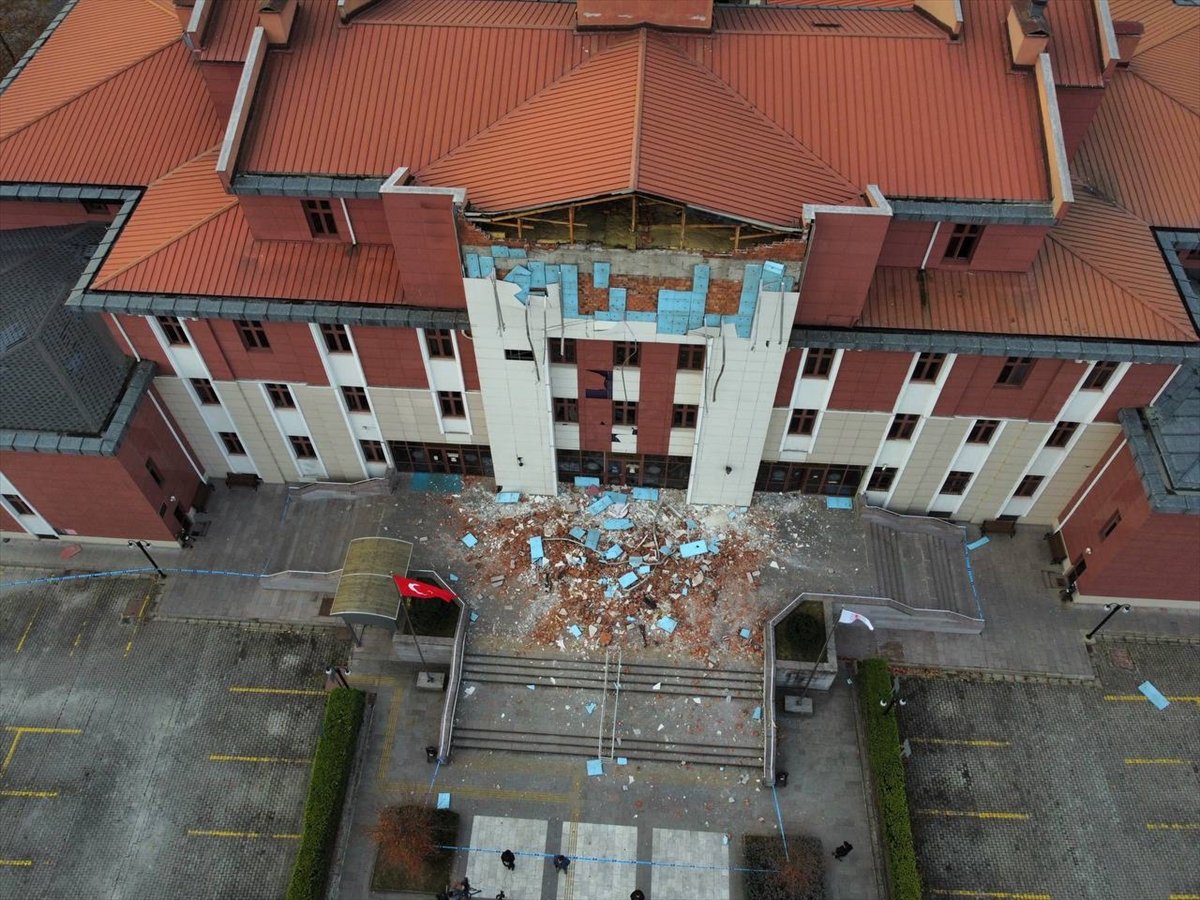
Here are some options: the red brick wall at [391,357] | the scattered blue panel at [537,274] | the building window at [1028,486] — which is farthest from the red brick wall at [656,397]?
the building window at [1028,486]

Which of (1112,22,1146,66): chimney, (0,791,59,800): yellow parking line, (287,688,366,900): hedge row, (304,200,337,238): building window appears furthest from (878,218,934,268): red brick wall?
(0,791,59,800): yellow parking line

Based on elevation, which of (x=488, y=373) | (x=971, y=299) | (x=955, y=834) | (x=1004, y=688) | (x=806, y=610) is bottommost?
(x=955, y=834)

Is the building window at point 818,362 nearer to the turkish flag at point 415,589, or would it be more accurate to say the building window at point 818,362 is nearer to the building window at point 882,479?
the building window at point 882,479

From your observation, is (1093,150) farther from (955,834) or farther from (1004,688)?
(955,834)

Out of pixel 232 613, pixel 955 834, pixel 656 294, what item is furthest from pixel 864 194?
pixel 232 613

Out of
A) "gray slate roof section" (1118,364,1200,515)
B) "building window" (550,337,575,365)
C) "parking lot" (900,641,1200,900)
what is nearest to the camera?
"gray slate roof section" (1118,364,1200,515)

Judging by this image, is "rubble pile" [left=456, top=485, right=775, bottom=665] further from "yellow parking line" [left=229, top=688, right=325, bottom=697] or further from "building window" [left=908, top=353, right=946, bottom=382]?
"building window" [left=908, top=353, right=946, bottom=382]
